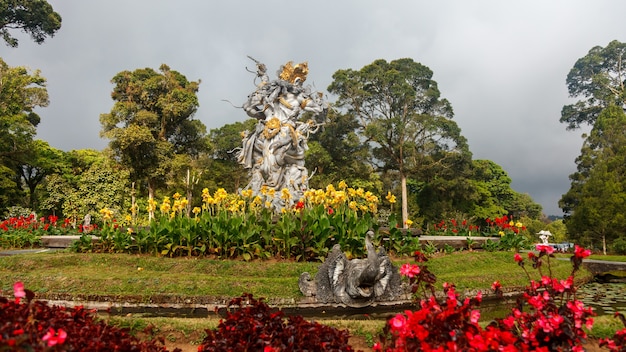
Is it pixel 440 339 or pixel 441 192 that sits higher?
pixel 441 192

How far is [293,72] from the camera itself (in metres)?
15.8

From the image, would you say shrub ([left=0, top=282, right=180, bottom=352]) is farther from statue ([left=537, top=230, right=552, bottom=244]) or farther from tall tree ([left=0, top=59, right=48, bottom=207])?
tall tree ([left=0, top=59, right=48, bottom=207])

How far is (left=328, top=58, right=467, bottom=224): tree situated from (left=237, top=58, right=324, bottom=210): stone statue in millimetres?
13181

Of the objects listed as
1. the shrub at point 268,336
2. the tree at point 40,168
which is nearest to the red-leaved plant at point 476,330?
the shrub at point 268,336

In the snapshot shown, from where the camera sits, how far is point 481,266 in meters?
8.97

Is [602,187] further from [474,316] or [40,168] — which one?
[40,168]

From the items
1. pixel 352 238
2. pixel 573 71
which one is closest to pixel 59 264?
pixel 352 238

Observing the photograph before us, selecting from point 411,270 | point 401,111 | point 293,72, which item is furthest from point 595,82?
point 411,270

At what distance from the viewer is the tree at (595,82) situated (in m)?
31.7

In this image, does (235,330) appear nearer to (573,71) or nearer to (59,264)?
(59,264)

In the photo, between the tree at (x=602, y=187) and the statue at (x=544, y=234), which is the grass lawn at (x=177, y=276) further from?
the tree at (x=602, y=187)

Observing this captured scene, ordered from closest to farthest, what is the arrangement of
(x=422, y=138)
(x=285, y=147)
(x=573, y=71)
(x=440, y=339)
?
(x=440, y=339)
(x=285, y=147)
(x=422, y=138)
(x=573, y=71)

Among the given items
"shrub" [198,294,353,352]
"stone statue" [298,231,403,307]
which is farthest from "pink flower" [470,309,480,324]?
"stone statue" [298,231,403,307]

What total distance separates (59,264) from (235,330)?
6.64 m
